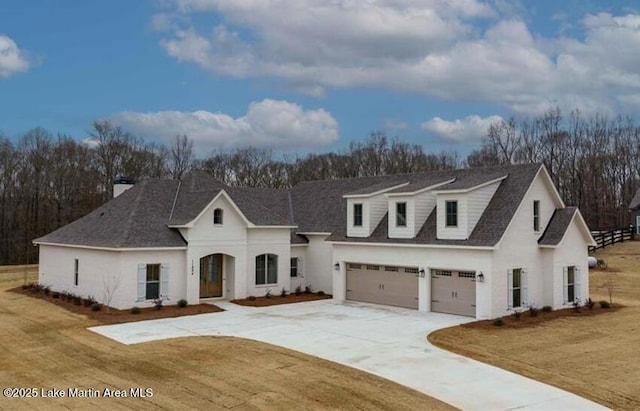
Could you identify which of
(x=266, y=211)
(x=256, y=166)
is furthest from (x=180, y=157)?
(x=266, y=211)

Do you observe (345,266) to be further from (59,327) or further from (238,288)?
(59,327)

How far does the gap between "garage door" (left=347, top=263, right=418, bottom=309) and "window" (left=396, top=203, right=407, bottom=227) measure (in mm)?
1964

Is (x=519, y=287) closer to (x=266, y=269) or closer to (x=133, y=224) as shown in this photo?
(x=266, y=269)

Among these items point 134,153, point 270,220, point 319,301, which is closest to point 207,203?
point 270,220

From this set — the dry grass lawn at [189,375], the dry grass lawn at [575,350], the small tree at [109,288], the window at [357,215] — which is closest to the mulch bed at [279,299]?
the window at [357,215]

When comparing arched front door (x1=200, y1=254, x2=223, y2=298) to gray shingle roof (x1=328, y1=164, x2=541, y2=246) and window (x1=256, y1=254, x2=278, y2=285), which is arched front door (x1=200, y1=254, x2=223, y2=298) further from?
gray shingle roof (x1=328, y1=164, x2=541, y2=246)

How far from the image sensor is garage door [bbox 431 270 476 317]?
21938 mm

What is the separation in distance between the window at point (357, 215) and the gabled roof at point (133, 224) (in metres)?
8.15

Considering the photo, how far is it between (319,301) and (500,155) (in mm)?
39529

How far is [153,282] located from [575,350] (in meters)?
16.6

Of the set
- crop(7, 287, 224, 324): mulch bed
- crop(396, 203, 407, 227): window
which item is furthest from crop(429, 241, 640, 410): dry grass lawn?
crop(7, 287, 224, 324): mulch bed

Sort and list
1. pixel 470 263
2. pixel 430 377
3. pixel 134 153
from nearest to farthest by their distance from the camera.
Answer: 1. pixel 430 377
2. pixel 470 263
3. pixel 134 153

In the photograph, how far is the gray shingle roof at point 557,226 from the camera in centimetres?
2306

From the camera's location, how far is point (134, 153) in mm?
54438
